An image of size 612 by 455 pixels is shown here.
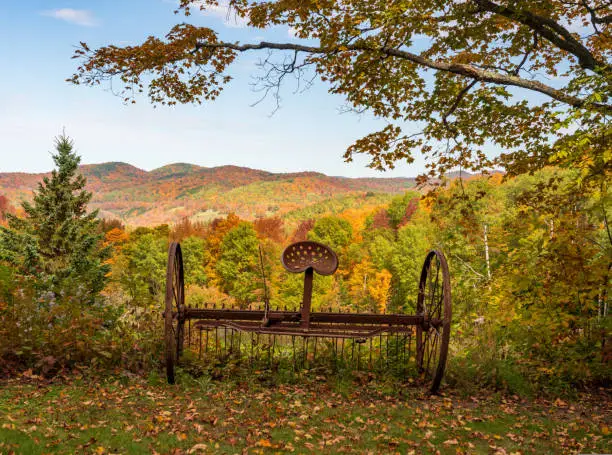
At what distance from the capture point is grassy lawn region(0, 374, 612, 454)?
15.2 ft

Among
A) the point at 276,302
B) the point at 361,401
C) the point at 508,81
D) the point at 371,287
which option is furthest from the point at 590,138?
the point at 276,302

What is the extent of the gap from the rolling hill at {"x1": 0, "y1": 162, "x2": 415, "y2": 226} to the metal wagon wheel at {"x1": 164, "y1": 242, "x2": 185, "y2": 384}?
81640 millimetres

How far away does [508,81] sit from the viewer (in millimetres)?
8250

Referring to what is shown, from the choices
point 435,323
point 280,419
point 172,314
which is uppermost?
point 172,314

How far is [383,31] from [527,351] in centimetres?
621

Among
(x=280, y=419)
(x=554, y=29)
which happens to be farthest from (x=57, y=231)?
(x=554, y=29)

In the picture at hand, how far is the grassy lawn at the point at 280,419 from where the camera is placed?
4645 millimetres

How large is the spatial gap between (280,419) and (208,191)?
114360 mm

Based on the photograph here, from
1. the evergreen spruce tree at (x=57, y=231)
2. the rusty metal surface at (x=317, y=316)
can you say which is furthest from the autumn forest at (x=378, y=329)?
the evergreen spruce tree at (x=57, y=231)

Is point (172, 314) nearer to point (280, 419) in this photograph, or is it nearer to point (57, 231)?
point (280, 419)

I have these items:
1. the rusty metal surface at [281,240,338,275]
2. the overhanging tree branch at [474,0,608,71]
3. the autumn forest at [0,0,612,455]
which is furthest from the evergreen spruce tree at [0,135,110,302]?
the overhanging tree branch at [474,0,608,71]

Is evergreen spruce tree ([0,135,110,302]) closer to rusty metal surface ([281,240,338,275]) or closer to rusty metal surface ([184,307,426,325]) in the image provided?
rusty metal surface ([184,307,426,325])

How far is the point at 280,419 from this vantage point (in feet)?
Answer: 18.1

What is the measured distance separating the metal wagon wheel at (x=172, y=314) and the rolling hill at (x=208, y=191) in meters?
81.6
